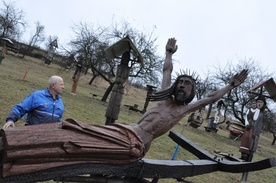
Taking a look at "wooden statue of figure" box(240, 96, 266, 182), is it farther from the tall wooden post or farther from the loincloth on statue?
the loincloth on statue

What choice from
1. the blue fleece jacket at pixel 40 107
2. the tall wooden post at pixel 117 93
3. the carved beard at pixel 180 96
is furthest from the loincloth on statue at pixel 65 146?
the tall wooden post at pixel 117 93

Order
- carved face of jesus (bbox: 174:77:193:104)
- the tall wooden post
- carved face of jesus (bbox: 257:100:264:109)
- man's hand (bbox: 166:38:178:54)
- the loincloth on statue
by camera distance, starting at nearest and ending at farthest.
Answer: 1. the loincloth on statue
2. carved face of jesus (bbox: 174:77:193:104)
3. man's hand (bbox: 166:38:178:54)
4. carved face of jesus (bbox: 257:100:264:109)
5. the tall wooden post

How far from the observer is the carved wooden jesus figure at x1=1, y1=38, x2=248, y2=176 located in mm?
1775

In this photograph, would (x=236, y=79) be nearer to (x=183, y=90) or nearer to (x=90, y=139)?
(x=183, y=90)

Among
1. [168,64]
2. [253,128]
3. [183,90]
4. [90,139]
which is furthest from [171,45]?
[253,128]

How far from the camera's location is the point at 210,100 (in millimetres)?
3039

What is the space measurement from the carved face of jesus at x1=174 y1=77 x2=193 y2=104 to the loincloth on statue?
0.64 m

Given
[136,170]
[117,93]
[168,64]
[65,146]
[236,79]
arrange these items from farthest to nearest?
[117,93] → [236,79] → [168,64] → [136,170] → [65,146]

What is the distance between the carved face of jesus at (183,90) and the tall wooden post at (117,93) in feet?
16.1

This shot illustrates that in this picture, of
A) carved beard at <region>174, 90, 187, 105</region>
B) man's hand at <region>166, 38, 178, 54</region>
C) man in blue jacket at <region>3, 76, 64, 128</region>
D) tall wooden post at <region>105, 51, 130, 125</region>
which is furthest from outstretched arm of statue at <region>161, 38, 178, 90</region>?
tall wooden post at <region>105, 51, 130, 125</region>

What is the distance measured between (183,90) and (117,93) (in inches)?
201

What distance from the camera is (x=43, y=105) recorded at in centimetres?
337

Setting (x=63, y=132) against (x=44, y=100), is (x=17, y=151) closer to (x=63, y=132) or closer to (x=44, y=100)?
(x=63, y=132)

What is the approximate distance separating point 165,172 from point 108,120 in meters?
5.05
